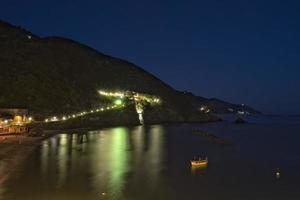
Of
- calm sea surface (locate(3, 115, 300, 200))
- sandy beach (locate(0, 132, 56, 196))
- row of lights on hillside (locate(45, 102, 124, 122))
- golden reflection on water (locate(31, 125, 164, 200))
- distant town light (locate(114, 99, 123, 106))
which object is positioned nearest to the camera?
calm sea surface (locate(3, 115, 300, 200))

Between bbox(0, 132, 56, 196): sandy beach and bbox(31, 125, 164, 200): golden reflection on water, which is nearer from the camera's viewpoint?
bbox(31, 125, 164, 200): golden reflection on water

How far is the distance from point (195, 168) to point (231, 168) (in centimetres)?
551

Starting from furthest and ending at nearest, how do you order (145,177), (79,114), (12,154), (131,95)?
1. (131,95)
2. (79,114)
3. (12,154)
4. (145,177)

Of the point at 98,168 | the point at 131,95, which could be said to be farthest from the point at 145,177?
the point at 131,95

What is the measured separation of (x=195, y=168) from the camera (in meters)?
47.7

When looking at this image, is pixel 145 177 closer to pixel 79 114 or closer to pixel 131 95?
pixel 79 114

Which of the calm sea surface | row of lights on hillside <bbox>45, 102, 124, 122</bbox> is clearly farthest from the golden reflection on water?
row of lights on hillside <bbox>45, 102, 124, 122</bbox>

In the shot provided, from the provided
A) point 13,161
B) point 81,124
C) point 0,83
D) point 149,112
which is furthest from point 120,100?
point 13,161

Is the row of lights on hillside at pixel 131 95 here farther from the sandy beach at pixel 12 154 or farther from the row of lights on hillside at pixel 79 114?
the sandy beach at pixel 12 154

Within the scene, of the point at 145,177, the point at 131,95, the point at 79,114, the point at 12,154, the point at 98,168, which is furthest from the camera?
the point at 131,95

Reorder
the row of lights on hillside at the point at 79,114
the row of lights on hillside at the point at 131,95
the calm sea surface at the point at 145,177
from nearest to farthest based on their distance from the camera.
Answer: the calm sea surface at the point at 145,177 < the row of lights on hillside at the point at 79,114 < the row of lights on hillside at the point at 131,95

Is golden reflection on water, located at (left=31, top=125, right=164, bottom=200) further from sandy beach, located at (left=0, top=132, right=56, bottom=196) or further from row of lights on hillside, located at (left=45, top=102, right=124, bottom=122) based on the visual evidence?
row of lights on hillside, located at (left=45, top=102, right=124, bottom=122)

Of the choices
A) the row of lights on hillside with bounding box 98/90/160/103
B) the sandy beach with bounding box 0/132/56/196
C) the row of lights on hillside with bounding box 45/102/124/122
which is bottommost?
the sandy beach with bounding box 0/132/56/196

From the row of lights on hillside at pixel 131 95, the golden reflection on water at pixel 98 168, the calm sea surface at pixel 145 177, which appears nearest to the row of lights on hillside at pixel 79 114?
the row of lights on hillside at pixel 131 95
